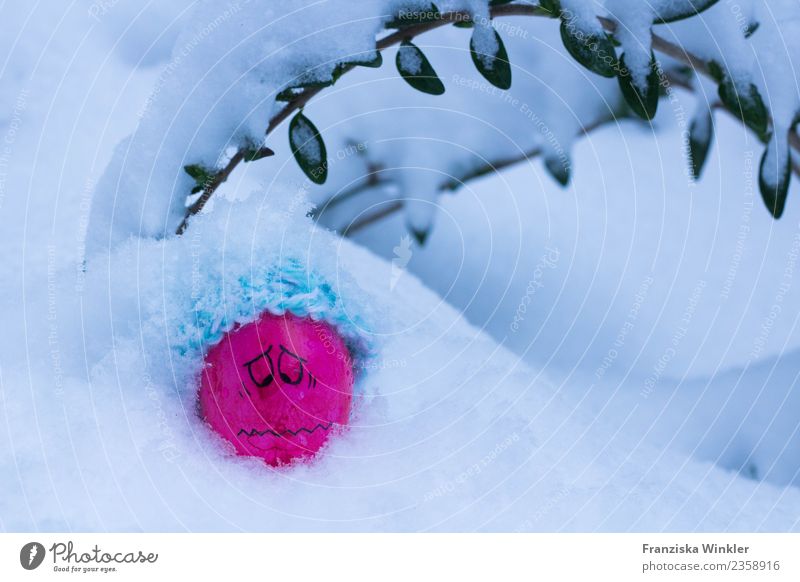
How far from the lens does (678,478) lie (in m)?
0.43

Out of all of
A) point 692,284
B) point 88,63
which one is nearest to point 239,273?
point 88,63

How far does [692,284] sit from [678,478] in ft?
Result: 0.41

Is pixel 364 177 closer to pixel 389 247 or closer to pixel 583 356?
pixel 389 247

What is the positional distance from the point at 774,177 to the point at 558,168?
0.43 ft

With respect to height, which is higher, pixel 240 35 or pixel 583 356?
pixel 240 35
